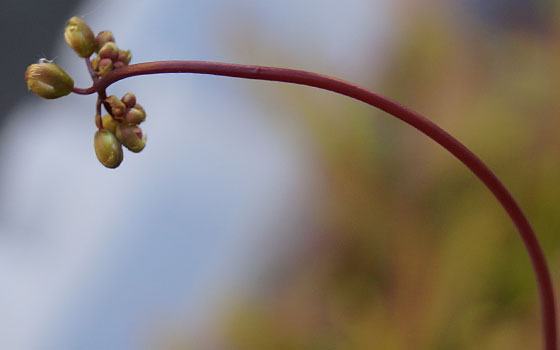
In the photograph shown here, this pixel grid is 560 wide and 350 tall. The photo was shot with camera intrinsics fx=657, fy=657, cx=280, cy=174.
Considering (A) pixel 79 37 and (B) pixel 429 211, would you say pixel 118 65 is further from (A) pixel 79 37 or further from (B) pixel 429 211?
(B) pixel 429 211

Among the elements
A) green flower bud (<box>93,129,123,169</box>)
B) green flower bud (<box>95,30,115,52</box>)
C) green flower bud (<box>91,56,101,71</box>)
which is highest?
green flower bud (<box>95,30,115,52</box>)

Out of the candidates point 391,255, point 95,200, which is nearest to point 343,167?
point 391,255

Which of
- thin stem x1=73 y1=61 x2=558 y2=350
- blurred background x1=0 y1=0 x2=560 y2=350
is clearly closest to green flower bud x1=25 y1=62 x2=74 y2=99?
thin stem x1=73 y1=61 x2=558 y2=350

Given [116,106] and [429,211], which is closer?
[116,106]

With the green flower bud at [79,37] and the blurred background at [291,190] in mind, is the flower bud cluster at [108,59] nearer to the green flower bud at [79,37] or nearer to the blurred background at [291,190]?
the green flower bud at [79,37]

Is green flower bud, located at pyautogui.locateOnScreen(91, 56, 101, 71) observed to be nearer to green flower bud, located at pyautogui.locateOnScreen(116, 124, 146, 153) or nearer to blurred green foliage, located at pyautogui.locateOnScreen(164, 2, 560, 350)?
green flower bud, located at pyautogui.locateOnScreen(116, 124, 146, 153)

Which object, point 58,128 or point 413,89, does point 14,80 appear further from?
point 413,89

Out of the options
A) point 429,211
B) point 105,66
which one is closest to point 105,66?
point 105,66
